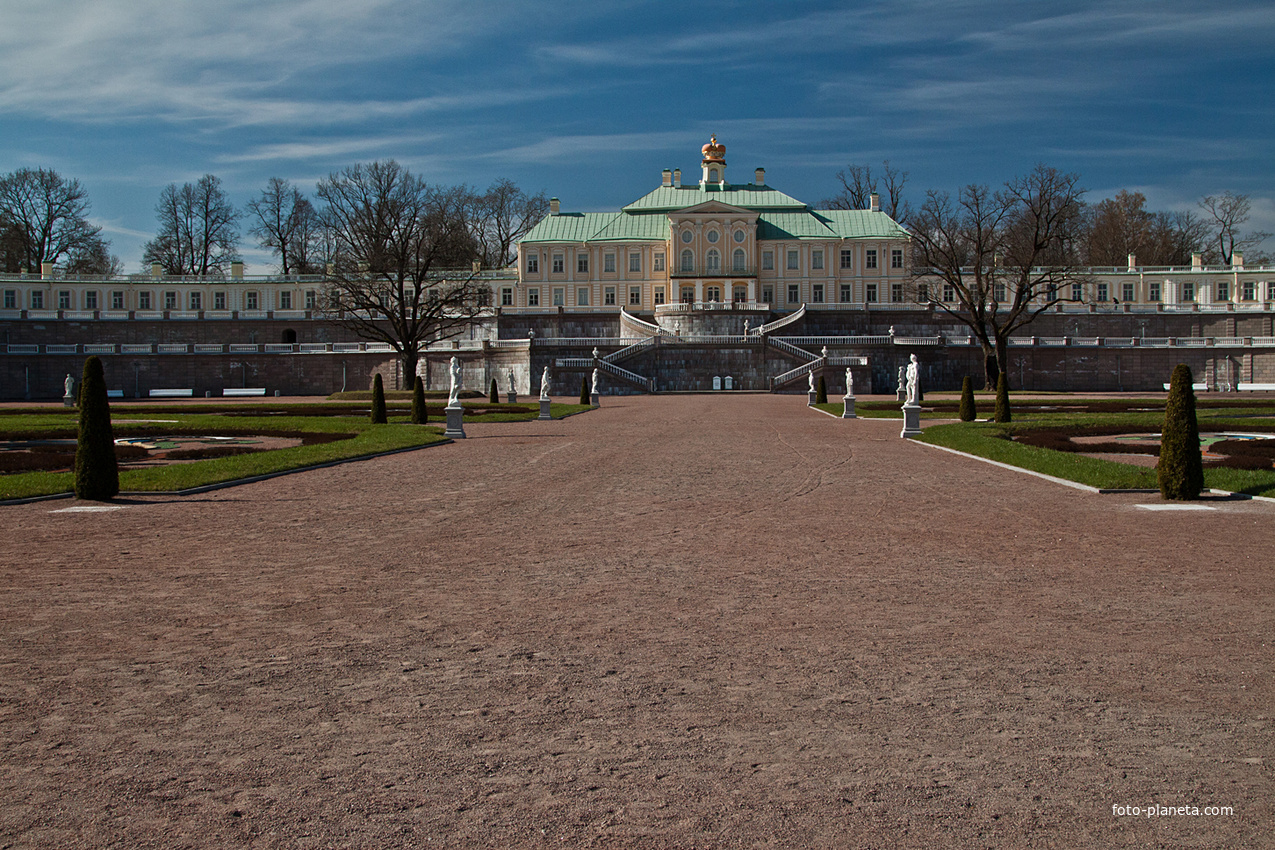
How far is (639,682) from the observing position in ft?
20.7

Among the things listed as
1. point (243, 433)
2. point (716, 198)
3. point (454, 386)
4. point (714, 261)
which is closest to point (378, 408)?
point (454, 386)

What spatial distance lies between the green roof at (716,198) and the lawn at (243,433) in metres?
47.8

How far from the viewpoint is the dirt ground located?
457 centimetres

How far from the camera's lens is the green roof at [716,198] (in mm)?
88938

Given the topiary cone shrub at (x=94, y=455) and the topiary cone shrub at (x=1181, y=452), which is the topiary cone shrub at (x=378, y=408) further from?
the topiary cone shrub at (x=1181, y=452)

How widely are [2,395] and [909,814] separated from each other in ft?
281

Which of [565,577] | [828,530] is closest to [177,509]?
[565,577]

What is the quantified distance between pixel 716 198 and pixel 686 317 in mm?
17688

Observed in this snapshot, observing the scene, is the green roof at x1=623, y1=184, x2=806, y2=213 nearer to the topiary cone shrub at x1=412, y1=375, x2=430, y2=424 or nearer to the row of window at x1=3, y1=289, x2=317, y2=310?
the row of window at x1=3, y1=289, x2=317, y2=310

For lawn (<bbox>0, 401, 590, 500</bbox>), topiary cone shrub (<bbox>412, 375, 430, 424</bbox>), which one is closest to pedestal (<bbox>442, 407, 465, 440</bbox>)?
lawn (<bbox>0, 401, 590, 500</bbox>)

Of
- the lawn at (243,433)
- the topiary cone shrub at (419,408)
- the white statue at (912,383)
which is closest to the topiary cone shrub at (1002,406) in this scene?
the white statue at (912,383)

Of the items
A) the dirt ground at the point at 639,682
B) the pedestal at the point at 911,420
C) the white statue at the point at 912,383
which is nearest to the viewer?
the dirt ground at the point at 639,682

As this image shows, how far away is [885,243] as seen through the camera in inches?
3366

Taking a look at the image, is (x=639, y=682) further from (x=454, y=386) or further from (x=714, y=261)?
(x=714, y=261)
